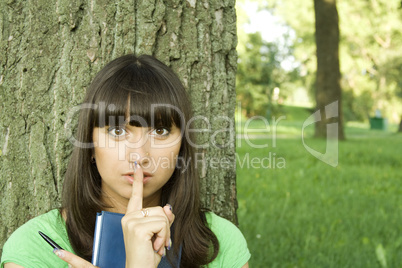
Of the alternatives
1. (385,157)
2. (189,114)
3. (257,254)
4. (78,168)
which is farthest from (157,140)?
(385,157)

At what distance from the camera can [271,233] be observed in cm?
365

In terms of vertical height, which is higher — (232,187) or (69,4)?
(69,4)

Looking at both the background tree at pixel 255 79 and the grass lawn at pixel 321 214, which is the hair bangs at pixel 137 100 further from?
the background tree at pixel 255 79

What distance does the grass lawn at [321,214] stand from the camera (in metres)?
3.20

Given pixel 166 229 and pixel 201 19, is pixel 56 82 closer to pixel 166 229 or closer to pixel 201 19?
pixel 201 19

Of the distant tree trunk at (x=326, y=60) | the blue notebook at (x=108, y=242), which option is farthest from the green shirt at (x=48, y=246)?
the distant tree trunk at (x=326, y=60)

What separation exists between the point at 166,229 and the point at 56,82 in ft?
3.31

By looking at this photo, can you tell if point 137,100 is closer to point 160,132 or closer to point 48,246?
point 160,132

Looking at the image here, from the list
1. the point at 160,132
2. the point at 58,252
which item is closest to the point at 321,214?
the point at 160,132

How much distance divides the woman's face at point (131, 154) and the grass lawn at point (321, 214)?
173 centimetres

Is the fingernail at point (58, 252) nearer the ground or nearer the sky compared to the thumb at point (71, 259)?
nearer the sky

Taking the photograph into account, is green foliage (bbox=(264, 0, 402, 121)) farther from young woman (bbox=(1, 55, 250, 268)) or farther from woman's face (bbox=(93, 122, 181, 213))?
woman's face (bbox=(93, 122, 181, 213))

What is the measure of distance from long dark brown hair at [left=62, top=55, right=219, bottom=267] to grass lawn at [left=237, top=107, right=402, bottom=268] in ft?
4.80

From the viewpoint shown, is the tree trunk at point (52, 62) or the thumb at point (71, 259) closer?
the thumb at point (71, 259)
